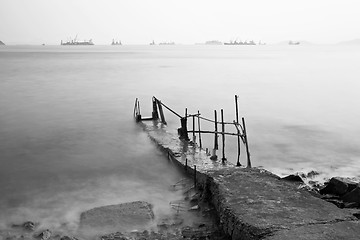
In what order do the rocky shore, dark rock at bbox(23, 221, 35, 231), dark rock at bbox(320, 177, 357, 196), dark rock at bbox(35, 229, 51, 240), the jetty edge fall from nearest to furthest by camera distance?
1. the jetty edge
2. the rocky shore
3. dark rock at bbox(35, 229, 51, 240)
4. dark rock at bbox(23, 221, 35, 231)
5. dark rock at bbox(320, 177, 357, 196)

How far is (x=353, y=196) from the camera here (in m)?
8.28

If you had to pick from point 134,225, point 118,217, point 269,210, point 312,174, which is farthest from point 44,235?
point 312,174

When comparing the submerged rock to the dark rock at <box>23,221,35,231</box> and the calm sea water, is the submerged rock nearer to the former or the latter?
the calm sea water

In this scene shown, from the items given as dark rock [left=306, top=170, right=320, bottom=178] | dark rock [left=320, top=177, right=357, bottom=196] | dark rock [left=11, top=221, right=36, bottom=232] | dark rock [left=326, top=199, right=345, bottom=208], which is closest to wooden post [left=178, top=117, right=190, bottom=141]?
dark rock [left=306, top=170, right=320, bottom=178]

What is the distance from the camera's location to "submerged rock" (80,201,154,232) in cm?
797

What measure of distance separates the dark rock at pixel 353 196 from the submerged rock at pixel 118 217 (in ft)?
15.2

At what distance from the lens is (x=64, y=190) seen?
1071 cm

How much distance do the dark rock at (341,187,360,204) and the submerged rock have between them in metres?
4.62

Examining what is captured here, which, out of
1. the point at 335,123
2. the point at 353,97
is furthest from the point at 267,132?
the point at 353,97

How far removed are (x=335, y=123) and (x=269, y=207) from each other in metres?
17.1

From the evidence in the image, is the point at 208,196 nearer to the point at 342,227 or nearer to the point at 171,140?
the point at 342,227

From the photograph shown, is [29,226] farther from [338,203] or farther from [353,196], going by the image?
[353,196]

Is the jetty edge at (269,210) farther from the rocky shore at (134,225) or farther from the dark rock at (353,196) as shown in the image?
the dark rock at (353,196)

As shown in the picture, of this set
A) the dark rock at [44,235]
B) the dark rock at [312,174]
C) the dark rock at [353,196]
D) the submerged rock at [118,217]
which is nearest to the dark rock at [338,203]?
the dark rock at [353,196]
